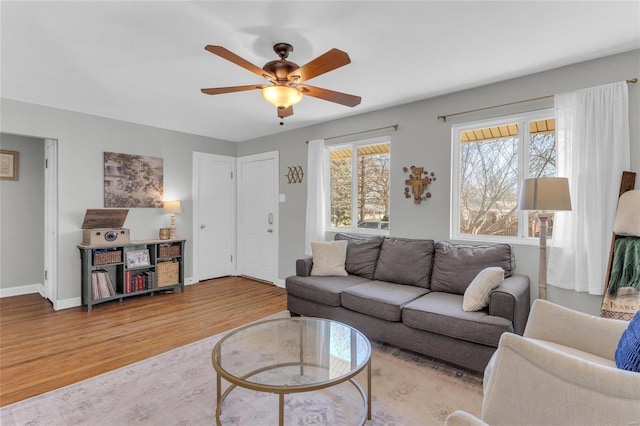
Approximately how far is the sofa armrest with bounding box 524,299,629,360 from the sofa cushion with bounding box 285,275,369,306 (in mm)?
1588

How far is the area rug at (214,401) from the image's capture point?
6.02 feet

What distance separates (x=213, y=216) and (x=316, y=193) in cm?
203

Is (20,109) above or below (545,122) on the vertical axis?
above

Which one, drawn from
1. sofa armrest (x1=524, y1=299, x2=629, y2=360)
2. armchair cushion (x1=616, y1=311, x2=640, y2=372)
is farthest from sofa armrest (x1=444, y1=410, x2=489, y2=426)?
sofa armrest (x1=524, y1=299, x2=629, y2=360)

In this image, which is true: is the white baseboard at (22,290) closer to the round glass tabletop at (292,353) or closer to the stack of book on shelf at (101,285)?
the stack of book on shelf at (101,285)

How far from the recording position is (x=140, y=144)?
448cm

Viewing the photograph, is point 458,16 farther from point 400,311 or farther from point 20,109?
point 20,109

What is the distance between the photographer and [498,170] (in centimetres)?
309

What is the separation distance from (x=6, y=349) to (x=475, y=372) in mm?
3909

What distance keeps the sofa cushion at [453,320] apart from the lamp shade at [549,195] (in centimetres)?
87

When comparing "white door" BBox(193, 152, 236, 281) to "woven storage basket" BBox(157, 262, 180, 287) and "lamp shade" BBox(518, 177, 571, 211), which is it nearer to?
"woven storage basket" BBox(157, 262, 180, 287)

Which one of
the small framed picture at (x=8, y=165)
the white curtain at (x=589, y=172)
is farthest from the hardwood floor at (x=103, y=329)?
the white curtain at (x=589, y=172)

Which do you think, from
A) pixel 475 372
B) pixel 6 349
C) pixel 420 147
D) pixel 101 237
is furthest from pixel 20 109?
pixel 475 372

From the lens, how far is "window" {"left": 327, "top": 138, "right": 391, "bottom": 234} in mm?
3918
